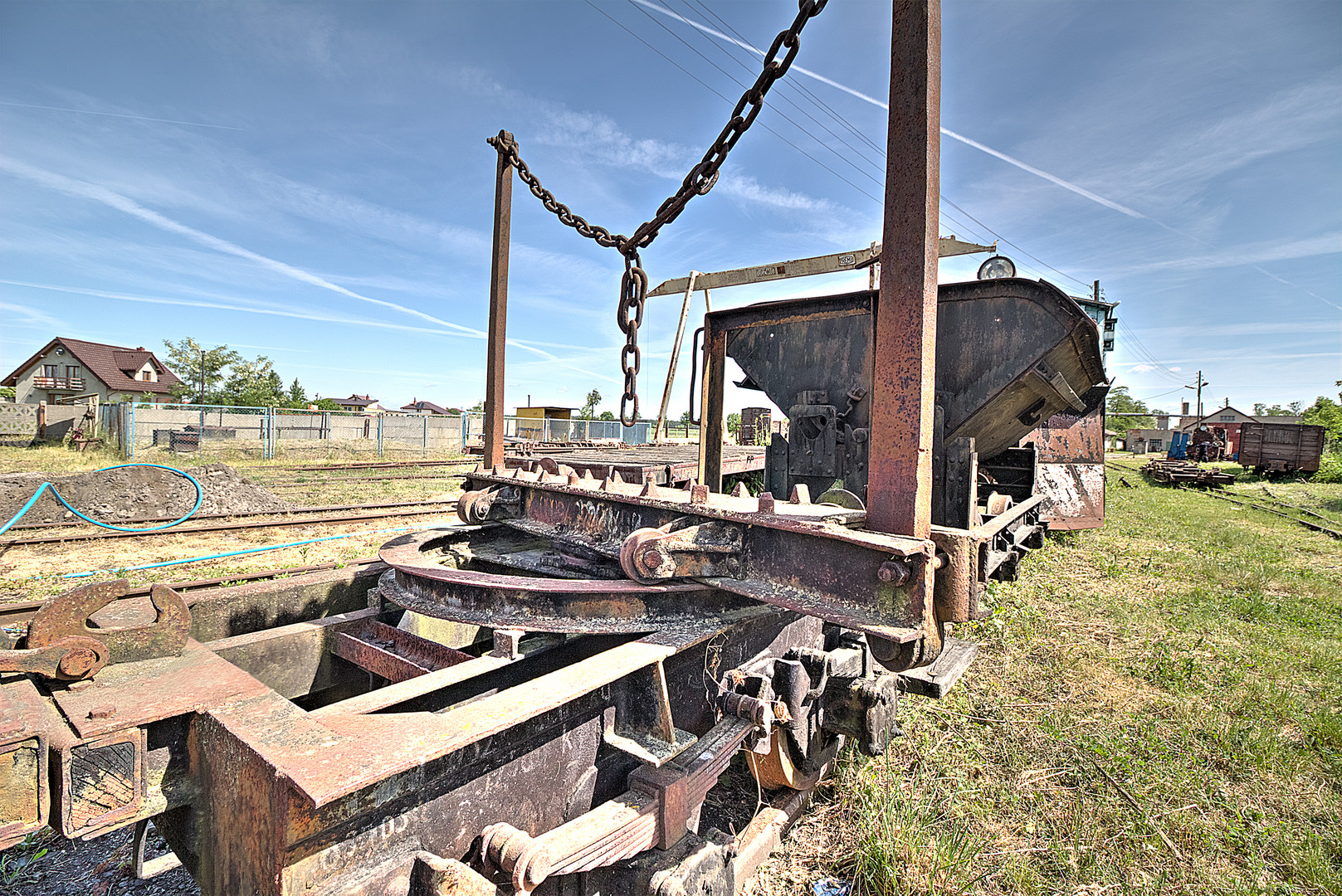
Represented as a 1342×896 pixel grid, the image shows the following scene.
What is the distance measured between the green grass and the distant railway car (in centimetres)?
2366

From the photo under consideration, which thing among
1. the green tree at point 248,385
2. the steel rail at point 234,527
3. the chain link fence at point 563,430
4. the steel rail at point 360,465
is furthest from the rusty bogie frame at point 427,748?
the green tree at point 248,385

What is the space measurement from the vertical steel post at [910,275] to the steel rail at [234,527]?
27.5ft

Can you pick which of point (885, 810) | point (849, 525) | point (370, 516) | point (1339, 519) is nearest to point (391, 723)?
point (849, 525)

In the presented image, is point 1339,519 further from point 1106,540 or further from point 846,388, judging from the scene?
point 846,388

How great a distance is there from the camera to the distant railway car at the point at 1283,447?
21.2 metres

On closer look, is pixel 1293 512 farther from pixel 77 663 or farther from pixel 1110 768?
pixel 77 663

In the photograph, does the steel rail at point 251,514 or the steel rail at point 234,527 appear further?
the steel rail at point 251,514

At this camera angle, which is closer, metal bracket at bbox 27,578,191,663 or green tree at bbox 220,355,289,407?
metal bracket at bbox 27,578,191,663

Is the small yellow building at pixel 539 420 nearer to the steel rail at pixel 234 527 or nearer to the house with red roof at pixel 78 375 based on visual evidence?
the steel rail at pixel 234 527

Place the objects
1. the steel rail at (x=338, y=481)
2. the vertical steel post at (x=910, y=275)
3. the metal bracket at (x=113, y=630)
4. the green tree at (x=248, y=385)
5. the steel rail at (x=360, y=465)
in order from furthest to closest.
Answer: the green tree at (x=248, y=385) → the steel rail at (x=360, y=465) → the steel rail at (x=338, y=481) → the vertical steel post at (x=910, y=275) → the metal bracket at (x=113, y=630)

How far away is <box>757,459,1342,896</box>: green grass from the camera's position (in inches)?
86.9

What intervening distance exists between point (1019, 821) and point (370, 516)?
933 cm

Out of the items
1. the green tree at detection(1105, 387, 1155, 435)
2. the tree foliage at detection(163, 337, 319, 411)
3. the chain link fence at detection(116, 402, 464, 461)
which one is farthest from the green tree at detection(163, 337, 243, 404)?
the green tree at detection(1105, 387, 1155, 435)

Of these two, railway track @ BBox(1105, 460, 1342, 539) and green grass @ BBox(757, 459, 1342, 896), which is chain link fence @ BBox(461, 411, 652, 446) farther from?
green grass @ BBox(757, 459, 1342, 896)
